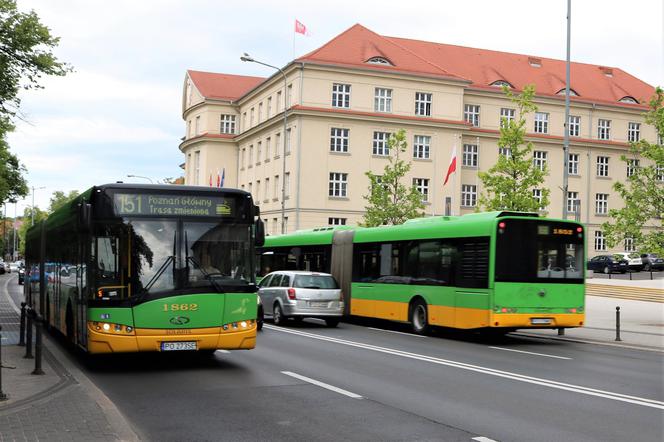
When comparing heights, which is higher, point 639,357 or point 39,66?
point 39,66

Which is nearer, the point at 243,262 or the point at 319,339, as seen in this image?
the point at 243,262

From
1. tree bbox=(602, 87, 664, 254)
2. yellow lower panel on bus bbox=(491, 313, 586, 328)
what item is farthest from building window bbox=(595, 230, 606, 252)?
yellow lower panel on bus bbox=(491, 313, 586, 328)

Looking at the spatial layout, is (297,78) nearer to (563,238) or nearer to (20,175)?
(20,175)

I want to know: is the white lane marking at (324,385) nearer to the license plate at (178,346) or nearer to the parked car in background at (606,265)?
the license plate at (178,346)

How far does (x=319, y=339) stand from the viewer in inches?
744

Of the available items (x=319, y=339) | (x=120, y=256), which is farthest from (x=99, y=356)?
(x=319, y=339)

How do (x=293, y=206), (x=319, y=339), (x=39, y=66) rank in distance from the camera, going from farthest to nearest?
(x=293, y=206) → (x=39, y=66) → (x=319, y=339)

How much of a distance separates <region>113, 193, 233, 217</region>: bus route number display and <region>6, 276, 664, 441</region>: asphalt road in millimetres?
2415

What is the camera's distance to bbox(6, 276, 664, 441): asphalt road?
27.0ft

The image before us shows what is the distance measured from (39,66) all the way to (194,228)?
503 inches

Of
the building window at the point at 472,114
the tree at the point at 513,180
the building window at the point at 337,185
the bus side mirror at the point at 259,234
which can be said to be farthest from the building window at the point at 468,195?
the bus side mirror at the point at 259,234

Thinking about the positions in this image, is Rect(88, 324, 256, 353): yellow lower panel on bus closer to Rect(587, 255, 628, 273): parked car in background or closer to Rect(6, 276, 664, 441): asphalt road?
Rect(6, 276, 664, 441): asphalt road

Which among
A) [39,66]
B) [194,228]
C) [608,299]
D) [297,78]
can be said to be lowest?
[608,299]

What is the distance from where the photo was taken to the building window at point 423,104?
64.5 m
